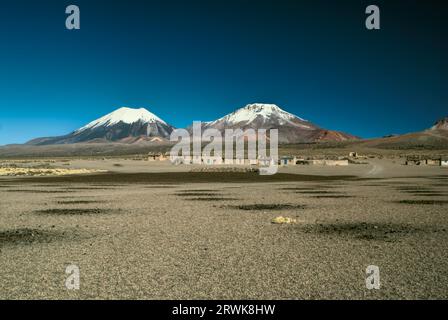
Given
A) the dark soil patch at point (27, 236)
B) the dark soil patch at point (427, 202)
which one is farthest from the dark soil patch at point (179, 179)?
the dark soil patch at point (27, 236)

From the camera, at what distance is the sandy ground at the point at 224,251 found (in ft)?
30.8

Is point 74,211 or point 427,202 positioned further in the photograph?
point 427,202

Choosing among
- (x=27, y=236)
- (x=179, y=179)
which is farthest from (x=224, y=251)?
(x=179, y=179)

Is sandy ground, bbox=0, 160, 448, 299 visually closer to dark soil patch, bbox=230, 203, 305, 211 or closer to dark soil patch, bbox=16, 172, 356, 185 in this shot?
dark soil patch, bbox=230, 203, 305, 211

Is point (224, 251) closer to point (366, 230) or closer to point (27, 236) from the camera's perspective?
point (366, 230)

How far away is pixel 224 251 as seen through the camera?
12.9 metres

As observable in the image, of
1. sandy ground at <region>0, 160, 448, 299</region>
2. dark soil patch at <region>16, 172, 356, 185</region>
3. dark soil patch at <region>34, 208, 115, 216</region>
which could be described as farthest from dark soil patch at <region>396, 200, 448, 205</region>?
dark soil patch at <region>16, 172, 356, 185</region>

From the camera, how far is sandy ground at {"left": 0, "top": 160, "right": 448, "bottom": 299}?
9.39 meters

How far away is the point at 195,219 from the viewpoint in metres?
19.0

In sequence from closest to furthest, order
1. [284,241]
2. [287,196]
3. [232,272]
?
[232,272] < [284,241] < [287,196]
